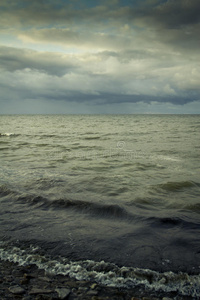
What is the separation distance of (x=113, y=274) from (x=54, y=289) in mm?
837

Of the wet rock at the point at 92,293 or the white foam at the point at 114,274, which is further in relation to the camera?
the white foam at the point at 114,274

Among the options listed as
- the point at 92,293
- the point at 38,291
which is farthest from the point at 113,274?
the point at 38,291

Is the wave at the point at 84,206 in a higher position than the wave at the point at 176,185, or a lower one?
lower

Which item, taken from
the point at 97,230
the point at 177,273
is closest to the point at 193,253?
the point at 177,273

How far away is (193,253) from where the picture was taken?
346 centimetres

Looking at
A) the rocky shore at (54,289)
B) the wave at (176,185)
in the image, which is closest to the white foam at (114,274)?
the rocky shore at (54,289)

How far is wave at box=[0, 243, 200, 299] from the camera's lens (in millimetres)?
2754

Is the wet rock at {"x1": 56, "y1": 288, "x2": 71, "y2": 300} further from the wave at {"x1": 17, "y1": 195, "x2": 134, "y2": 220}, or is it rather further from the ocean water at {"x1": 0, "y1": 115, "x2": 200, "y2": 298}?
the wave at {"x1": 17, "y1": 195, "x2": 134, "y2": 220}

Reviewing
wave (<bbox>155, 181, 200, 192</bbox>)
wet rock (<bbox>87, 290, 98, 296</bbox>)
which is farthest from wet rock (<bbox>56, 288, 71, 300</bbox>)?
wave (<bbox>155, 181, 200, 192</bbox>)

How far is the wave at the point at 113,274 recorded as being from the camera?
275cm

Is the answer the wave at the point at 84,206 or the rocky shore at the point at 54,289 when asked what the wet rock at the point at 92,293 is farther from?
the wave at the point at 84,206

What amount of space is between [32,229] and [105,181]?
3.69m

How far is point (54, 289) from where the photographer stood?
106 inches

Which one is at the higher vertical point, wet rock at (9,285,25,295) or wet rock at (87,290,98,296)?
wet rock at (9,285,25,295)
